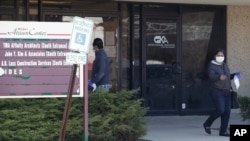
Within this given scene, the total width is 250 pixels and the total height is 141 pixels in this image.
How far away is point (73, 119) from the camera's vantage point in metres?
9.59

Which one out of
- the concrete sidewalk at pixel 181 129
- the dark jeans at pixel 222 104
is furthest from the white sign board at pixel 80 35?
the dark jeans at pixel 222 104

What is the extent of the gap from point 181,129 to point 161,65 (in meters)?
2.70

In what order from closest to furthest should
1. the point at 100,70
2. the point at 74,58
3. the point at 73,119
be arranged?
the point at 74,58 → the point at 73,119 → the point at 100,70

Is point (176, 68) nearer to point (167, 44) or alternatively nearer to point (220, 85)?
point (167, 44)

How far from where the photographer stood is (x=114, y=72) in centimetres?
1485

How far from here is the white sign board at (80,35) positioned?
25.5ft

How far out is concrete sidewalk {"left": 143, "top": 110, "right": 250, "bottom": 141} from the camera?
11.4 metres

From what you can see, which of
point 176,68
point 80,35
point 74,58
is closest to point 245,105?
point 176,68

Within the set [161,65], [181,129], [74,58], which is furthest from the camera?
[161,65]

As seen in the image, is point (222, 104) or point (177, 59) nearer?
point (222, 104)

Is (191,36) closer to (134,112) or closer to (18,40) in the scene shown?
(134,112)

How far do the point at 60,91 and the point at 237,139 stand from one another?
2.89 metres

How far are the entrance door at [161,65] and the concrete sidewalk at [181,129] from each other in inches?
18.1

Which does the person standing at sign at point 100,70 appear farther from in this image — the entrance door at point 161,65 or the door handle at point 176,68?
the door handle at point 176,68
